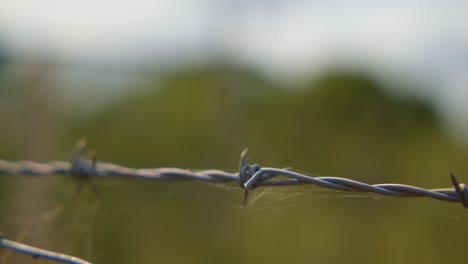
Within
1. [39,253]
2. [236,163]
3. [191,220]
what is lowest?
[191,220]

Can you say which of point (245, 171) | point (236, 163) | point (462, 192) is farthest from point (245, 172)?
point (236, 163)

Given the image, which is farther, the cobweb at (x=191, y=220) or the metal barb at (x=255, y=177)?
the cobweb at (x=191, y=220)

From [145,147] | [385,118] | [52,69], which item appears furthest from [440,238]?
[52,69]

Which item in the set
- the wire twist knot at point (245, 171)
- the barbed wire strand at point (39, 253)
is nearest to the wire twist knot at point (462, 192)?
the wire twist knot at point (245, 171)

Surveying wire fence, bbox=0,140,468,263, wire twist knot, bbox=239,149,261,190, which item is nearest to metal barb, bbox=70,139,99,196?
wire fence, bbox=0,140,468,263

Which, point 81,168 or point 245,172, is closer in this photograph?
point 245,172

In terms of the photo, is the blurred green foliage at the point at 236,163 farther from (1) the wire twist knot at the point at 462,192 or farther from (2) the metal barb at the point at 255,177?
(1) the wire twist knot at the point at 462,192

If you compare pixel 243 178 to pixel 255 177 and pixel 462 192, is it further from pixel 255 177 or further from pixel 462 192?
pixel 462 192
